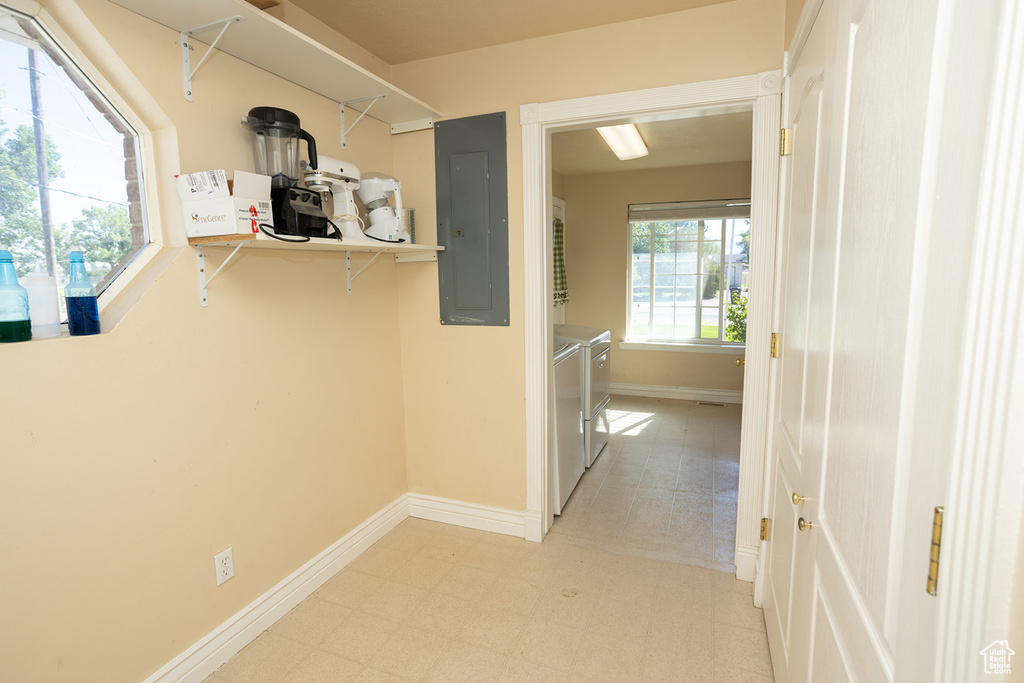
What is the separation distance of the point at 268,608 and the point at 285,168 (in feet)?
5.75

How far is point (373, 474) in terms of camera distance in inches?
106

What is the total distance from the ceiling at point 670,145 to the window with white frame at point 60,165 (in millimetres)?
2508

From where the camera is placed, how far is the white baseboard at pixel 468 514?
9.00ft

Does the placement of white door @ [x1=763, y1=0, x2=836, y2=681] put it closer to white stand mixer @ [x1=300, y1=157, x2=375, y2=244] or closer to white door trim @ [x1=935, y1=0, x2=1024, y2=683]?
white door trim @ [x1=935, y1=0, x2=1024, y2=683]

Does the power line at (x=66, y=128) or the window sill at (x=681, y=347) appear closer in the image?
the power line at (x=66, y=128)

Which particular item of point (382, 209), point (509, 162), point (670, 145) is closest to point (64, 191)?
point (382, 209)

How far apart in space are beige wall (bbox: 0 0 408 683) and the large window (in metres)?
3.89

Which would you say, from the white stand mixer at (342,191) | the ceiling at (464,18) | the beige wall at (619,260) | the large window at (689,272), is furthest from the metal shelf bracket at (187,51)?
the large window at (689,272)

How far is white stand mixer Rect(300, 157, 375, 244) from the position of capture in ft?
6.62

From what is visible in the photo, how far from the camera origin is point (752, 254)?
2.13 metres

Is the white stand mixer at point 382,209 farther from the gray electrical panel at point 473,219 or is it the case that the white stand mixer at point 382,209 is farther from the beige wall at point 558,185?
the beige wall at point 558,185

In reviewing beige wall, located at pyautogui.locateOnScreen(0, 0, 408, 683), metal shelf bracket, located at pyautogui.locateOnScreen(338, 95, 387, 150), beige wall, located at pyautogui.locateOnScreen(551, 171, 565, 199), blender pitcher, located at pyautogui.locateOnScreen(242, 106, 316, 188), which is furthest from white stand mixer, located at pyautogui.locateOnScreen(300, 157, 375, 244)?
beige wall, located at pyautogui.locateOnScreen(551, 171, 565, 199)

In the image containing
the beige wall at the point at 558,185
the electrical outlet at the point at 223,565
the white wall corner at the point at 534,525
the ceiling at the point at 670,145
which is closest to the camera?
the electrical outlet at the point at 223,565

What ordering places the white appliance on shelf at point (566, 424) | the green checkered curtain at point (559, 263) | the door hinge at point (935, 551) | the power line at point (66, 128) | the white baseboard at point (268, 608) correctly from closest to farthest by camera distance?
1. the door hinge at point (935, 551)
2. the power line at point (66, 128)
3. the white baseboard at point (268, 608)
4. the white appliance on shelf at point (566, 424)
5. the green checkered curtain at point (559, 263)
